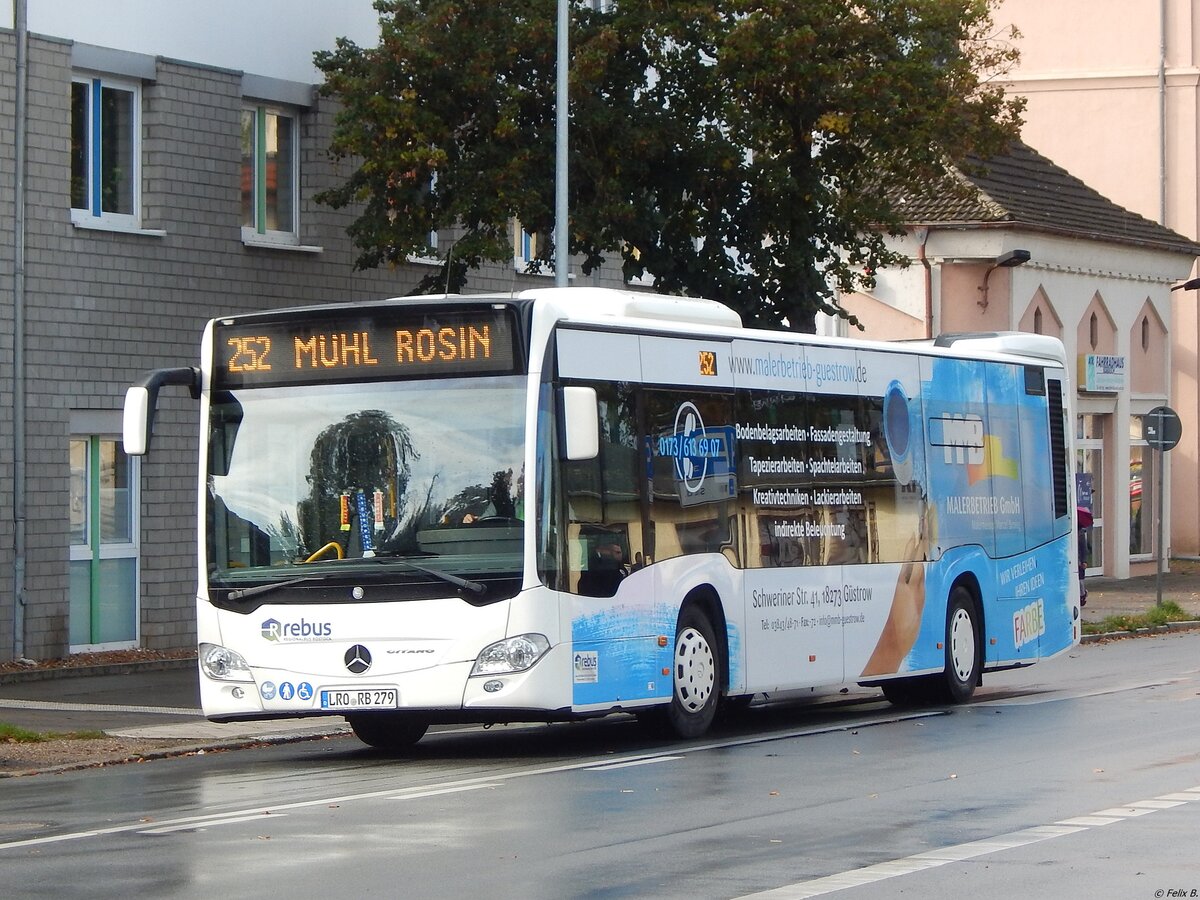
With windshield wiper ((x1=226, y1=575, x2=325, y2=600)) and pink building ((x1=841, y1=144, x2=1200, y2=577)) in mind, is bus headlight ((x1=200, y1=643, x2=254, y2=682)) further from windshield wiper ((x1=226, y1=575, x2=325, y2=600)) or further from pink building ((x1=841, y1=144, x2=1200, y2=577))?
pink building ((x1=841, y1=144, x2=1200, y2=577))

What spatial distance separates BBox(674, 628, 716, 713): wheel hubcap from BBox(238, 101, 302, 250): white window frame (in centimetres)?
1138

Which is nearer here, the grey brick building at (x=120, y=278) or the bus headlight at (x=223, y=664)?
the bus headlight at (x=223, y=664)

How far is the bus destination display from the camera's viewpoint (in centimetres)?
1391

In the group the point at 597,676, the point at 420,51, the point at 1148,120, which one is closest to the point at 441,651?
the point at 597,676

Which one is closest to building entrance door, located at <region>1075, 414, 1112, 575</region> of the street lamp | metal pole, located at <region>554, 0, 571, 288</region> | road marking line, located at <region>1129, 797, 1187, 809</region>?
the street lamp

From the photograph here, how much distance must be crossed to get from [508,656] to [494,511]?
892 millimetres

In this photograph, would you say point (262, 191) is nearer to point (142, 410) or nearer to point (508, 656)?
point (142, 410)

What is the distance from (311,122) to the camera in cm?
2608

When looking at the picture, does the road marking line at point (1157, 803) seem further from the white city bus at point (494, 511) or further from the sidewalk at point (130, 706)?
the sidewalk at point (130, 706)

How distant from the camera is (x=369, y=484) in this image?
1385 centimetres

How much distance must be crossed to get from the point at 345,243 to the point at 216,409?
40.4 ft

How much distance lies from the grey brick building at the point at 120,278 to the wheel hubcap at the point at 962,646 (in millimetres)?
9302

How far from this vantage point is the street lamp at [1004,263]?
129ft

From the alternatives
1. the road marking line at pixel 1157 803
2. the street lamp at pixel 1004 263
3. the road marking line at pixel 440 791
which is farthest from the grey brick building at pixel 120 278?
the street lamp at pixel 1004 263
